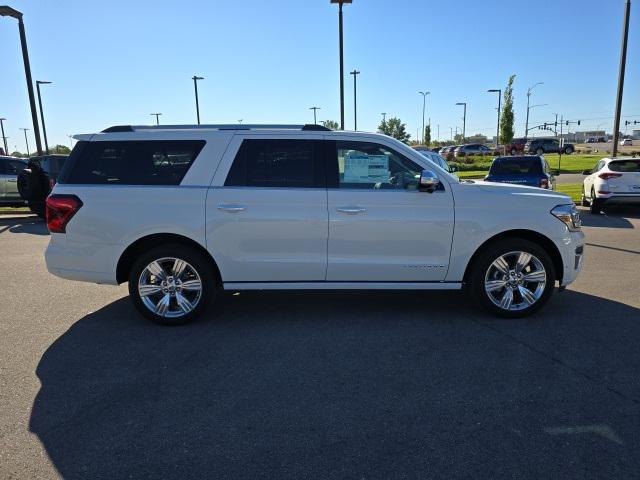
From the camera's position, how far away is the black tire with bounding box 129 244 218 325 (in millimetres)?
4855

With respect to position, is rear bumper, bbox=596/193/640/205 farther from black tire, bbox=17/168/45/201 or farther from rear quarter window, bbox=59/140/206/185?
black tire, bbox=17/168/45/201

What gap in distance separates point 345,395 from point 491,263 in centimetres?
231

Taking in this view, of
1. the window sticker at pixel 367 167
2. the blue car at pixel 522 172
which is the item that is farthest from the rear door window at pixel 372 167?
the blue car at pixel 522 172

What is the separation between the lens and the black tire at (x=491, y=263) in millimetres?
4938

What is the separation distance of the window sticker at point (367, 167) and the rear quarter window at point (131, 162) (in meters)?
1.51

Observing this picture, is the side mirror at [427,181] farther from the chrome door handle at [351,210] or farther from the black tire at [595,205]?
the black tire at [595,205]

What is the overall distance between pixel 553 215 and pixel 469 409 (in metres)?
2.57

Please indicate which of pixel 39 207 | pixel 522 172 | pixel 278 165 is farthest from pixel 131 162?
pixel 522 172

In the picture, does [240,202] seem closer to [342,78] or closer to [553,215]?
[553,215]

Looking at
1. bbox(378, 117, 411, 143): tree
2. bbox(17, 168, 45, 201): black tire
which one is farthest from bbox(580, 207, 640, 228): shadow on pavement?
bbox(378, 117, 411, 143): tree

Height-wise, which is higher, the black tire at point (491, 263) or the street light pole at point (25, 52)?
the street light pole at point (25, 52)

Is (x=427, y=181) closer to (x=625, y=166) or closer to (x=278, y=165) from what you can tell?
(x=278, y=165)

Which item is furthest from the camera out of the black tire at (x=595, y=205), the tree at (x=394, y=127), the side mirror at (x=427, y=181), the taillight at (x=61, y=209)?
the tree at (x=394, y=127)

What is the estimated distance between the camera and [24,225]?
13047 mm
